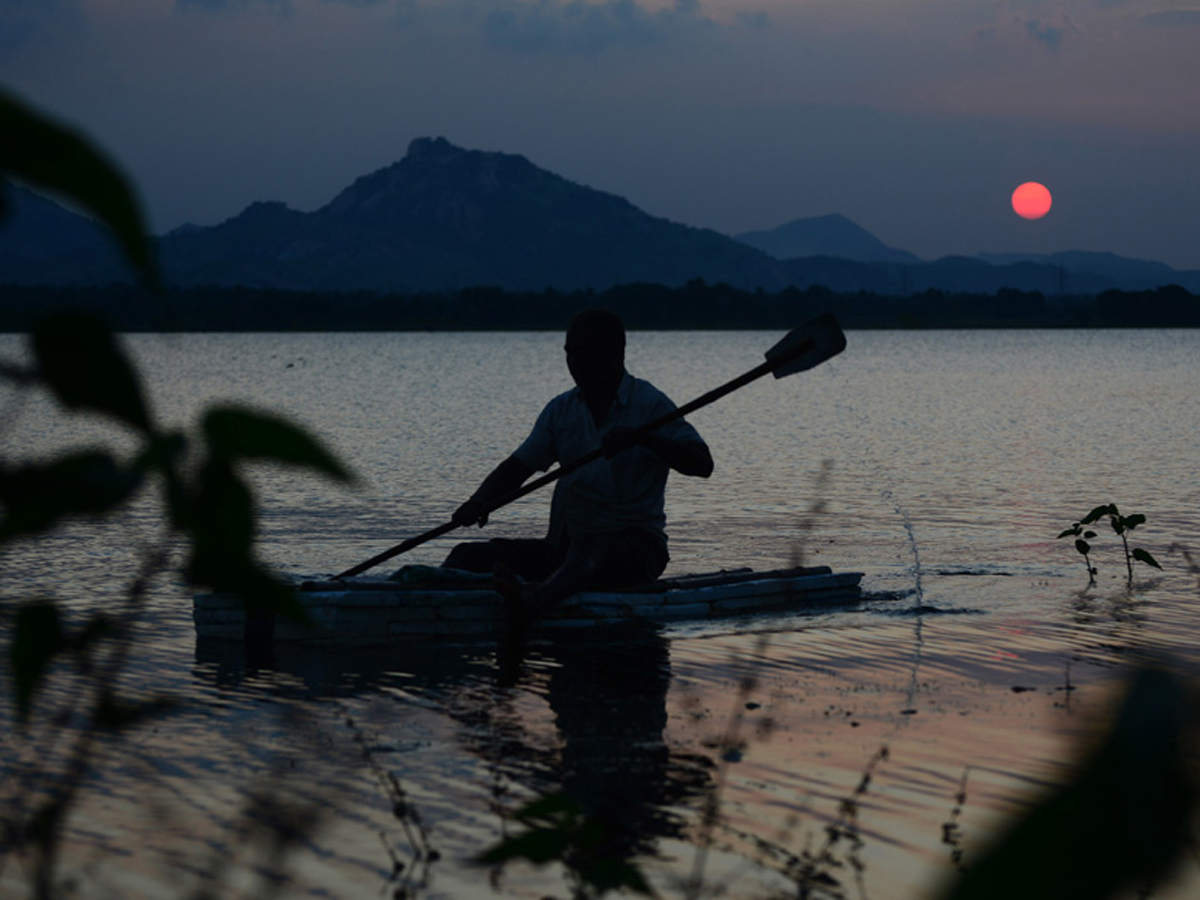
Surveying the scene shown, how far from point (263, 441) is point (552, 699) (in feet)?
23.0

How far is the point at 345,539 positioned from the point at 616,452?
6667 millimetres

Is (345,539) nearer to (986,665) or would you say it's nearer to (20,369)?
(986,665)

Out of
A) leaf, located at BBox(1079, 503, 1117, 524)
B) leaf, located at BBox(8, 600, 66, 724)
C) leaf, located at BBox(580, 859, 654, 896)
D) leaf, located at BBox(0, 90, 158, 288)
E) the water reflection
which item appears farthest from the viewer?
leaf, located at BBox(1079, 503, 1117, 524)

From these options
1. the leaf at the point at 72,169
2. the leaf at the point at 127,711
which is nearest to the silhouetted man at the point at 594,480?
the leaf at the point at 127,711

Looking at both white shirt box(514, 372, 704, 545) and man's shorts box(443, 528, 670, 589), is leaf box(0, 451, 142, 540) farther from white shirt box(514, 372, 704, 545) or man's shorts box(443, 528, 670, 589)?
man's shorts box(443, 528, 670, 589)

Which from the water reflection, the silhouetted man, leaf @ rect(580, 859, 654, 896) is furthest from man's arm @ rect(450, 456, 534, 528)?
leaf @ rect(580, 859, 654, 896)

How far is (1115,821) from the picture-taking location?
723mm

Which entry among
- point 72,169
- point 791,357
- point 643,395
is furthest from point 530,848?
point 643,395

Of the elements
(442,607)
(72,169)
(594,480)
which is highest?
(72,169)

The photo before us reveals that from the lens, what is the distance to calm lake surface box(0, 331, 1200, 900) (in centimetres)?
528

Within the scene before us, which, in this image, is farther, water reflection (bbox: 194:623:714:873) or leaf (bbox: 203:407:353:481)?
water reflection (bbox: 194:623:714:873)

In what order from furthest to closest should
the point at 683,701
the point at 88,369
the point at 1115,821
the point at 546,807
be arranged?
the point at 683,701 < the point at 546,807 < the point at 88,369 < the point at 1115,821

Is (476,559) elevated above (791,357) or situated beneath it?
situated beneath

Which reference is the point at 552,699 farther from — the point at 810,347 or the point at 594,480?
the point at 810,347
